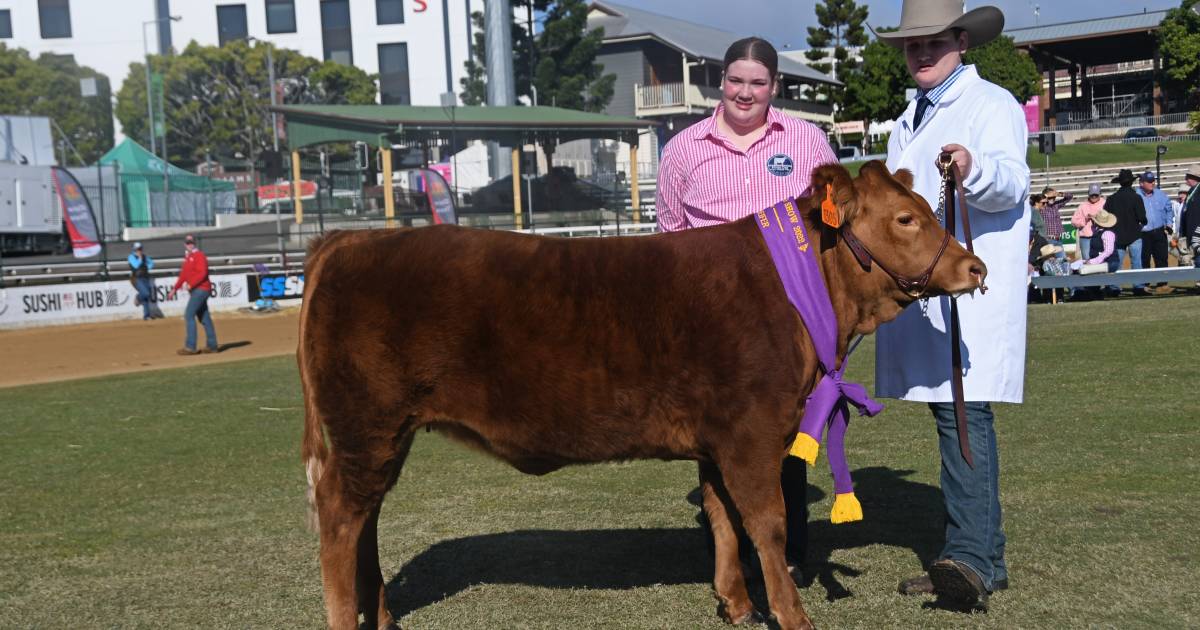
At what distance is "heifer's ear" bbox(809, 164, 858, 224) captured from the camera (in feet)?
15.0

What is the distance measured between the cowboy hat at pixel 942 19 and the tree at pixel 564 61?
54.5m

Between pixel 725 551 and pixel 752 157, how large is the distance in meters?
1.86

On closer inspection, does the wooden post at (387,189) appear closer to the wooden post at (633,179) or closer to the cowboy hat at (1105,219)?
the wooden post at (633,179)

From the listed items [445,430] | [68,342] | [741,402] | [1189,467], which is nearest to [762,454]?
[741,402]


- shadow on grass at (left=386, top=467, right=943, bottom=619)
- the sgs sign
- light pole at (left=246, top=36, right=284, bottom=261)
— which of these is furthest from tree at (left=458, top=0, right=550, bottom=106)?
shadow on grass at (left=386, top=467, right=943, bottom=619)

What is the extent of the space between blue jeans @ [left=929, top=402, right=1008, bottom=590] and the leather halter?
754 mm

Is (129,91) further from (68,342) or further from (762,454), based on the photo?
(762,454)

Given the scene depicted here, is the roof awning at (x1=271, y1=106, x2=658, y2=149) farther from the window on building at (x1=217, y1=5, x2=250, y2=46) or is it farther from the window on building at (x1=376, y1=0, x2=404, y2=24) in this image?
the window on building at (x1=217, y1=5, x2=250, y2=46)

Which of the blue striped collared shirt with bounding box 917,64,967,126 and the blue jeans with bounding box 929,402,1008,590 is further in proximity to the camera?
the blue striped collared shirt with bounding box 917,64,967,126

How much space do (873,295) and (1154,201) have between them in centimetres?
2177

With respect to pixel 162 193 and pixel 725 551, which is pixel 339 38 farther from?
pixel 725 551

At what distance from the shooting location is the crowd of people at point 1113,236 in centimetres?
2105

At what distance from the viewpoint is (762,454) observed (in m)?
4.52

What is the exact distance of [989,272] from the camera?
5062 mm
